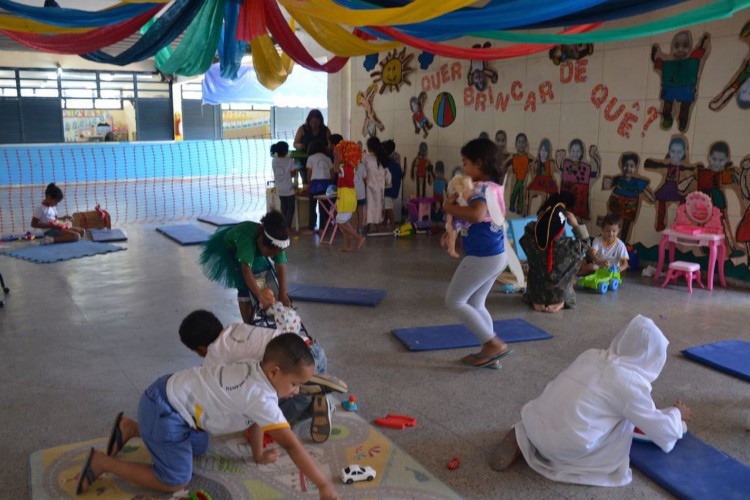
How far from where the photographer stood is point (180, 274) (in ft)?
22.5

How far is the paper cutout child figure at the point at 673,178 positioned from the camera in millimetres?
6566

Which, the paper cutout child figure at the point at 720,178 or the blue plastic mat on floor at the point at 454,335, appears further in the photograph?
the paper cutout child figure at the point at 720,178

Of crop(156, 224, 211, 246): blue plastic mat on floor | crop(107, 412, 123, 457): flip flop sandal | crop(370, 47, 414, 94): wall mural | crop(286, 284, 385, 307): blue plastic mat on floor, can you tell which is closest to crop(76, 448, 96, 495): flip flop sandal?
crop(107, 412, 123, 457): flip flop sandal

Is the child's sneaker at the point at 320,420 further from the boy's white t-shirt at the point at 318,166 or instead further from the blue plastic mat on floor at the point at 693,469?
the boy's white t-shirt at the point at 318,166

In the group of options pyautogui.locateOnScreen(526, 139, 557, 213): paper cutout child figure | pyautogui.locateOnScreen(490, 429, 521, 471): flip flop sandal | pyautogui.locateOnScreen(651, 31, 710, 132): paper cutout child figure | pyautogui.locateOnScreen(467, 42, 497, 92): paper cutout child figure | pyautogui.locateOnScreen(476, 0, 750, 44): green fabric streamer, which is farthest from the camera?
pyautogui.locateOnScreen(467, 42, 497, 92): paper cutout child figure

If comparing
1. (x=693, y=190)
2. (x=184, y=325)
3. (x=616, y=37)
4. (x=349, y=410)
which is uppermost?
(x=616, y=37)

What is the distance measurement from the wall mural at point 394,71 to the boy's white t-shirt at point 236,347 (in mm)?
7791

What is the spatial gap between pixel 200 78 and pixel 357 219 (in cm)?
1107

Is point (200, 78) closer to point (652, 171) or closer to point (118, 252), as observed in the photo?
point (118, 252)

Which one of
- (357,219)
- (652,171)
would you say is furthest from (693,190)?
(357,219)

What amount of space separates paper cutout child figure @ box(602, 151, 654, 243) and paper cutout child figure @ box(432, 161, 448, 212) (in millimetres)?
2787

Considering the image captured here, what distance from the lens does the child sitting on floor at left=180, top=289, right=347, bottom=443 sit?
2951 millimetres

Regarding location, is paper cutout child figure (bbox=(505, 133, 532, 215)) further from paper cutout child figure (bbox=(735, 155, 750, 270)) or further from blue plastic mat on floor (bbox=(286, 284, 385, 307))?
blue plastic mat on floor (bbox=(286, 284, 385, 307))

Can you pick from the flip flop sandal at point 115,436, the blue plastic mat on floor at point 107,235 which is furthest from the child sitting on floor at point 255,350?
the blue plastic mat on floor at point 107,235
